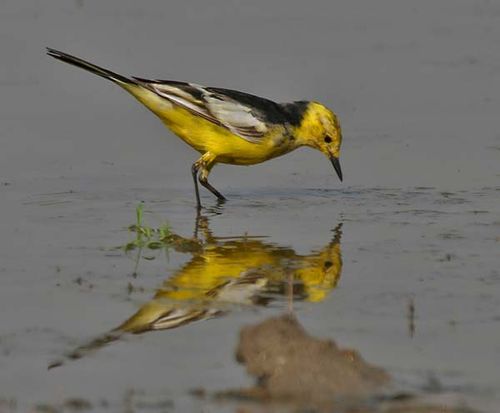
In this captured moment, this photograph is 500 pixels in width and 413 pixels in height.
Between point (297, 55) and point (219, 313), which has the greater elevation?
point (297, 55)

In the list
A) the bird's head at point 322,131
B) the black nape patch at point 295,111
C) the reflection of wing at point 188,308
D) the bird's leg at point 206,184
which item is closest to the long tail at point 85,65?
the bird's leg at point 206,184

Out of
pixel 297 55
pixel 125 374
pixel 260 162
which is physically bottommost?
pixel 125 374

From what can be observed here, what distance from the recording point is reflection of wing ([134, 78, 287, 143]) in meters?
11.6

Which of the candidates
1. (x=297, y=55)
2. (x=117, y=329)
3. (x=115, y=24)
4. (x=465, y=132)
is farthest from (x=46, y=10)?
(x=117, y=329)

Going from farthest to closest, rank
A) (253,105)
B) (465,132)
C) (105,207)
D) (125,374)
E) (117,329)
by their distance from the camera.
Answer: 1. (465,132)
2. (253,105)
3. (105,207)
4. (117,329)
5. (125,374)

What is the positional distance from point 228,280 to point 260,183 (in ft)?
11.9

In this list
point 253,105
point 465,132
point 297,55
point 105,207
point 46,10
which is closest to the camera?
point 105,207

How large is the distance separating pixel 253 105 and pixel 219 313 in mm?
4128

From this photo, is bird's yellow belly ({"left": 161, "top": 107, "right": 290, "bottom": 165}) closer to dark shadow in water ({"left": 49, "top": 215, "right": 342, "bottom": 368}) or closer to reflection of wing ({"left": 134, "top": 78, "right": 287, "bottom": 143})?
reflection of wing ({"left": 134, "top": 78, "right": 287, "bottom": 143})

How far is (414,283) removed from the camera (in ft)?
28.6

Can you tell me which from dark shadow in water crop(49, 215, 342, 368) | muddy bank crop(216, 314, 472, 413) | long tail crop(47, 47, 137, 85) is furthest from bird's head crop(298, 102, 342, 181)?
muddy bank crop(216, 314, 472, 413)

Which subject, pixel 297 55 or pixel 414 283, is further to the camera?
pixel 297 55

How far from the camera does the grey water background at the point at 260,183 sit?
7289 millimetres

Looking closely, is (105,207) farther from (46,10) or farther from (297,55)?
(46,10)
